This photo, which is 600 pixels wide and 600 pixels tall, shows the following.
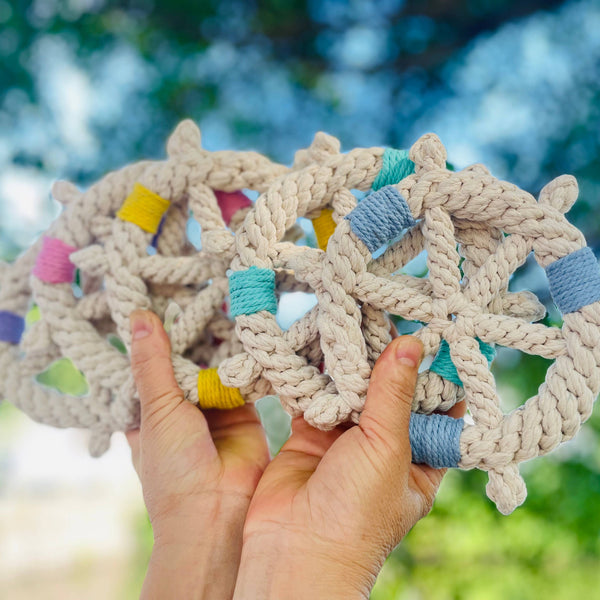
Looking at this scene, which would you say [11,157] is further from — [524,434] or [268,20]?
[524,434]

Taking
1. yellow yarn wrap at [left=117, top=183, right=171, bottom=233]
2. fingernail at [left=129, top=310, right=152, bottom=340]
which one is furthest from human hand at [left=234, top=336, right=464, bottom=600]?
yellow yarn wrap at [left=117, top=183, right=171, bottom=233]

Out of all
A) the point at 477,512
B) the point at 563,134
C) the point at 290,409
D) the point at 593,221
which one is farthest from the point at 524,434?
the point at 477,512

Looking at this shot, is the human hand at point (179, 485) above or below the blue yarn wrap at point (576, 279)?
below

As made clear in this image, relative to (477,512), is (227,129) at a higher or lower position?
higher

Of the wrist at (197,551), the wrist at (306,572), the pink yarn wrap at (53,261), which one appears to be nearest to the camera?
the wrist at (306,572)

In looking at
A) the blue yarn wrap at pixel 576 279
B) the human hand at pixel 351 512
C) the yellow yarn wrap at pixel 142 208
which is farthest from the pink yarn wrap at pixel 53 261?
the blue yarn wrap at pixel 576 279

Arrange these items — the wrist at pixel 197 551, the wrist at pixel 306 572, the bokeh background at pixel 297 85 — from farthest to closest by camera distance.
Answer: the bokeh background at pixel 297 85 → the wrist at pixel 197 551 → the wrist at pixel 306 572

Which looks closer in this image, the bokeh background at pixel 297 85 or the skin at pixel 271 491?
the skin at pixel 271 491

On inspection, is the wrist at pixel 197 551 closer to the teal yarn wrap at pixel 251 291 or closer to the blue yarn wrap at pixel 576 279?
the teal yarn wrap at pixel 251 291

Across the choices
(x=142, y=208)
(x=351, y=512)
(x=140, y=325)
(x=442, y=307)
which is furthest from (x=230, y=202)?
(x=351, y=512)
